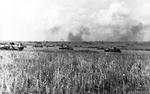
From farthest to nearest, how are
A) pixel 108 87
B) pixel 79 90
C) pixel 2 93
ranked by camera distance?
pixel 108 87, pixel 79 90, pixel 2 93

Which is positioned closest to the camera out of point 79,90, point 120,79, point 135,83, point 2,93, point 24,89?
point 2,93

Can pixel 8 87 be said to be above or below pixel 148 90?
above

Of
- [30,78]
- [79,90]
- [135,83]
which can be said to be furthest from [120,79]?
[30,78]

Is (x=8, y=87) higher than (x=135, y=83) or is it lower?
higher

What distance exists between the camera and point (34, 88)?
6.71m

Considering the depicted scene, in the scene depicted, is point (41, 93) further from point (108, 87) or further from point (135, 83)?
point (135, 83)

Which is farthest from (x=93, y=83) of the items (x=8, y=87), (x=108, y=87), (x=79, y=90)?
(x=8, y=87)

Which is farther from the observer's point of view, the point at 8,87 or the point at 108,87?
the point at 108,87

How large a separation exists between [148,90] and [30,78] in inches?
211

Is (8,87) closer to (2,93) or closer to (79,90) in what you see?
(2,93)

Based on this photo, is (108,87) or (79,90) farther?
(108,87)

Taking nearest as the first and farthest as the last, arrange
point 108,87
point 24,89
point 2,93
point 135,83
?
point 2,93
point 24,89
point 108,87
point 135,83

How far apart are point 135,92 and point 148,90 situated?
542 millimetres

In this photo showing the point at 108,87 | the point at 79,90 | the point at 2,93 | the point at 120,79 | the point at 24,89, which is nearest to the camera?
the point at 2,93
